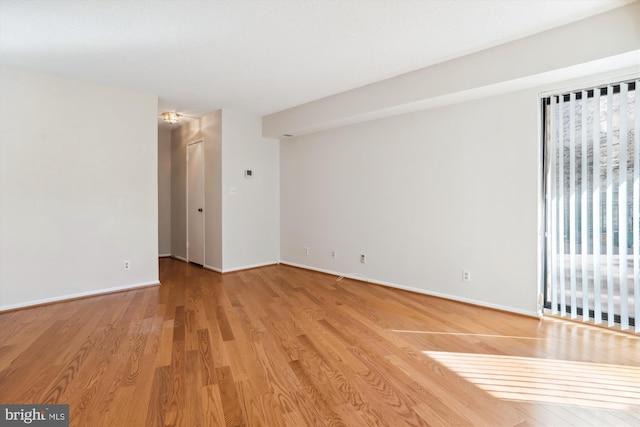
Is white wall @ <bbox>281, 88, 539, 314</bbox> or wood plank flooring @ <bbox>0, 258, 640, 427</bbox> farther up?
white wall @ <bbox>281, 88, 539, 314</bbox>

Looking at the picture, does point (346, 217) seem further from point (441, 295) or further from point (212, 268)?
point (212, 268)

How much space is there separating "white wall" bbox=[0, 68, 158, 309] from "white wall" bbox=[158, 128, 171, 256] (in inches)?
96.7

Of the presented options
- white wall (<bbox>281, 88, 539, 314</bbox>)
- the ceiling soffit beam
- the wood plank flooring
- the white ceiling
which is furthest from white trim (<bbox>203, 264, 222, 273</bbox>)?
the ceiling soffit beam

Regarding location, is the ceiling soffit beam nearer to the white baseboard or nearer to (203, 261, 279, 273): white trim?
(203, 261, 279, 273): white trim

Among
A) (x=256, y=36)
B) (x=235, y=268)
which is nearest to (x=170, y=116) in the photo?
(x=235, y=268)

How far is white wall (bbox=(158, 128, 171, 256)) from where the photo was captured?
674 cm

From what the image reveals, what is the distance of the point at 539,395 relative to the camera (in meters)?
1.94

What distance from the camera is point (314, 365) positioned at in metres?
2.29

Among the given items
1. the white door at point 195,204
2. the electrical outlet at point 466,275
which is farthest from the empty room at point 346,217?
the white door at point 195,204

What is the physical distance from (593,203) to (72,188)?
5327 mm

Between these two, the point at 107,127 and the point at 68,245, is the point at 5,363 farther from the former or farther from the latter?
the point at 107,127

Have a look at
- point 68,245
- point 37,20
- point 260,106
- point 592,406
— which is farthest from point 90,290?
point 592,406

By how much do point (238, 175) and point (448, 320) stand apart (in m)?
3.72

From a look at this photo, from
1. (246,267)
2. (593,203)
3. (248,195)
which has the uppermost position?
(248,195)
